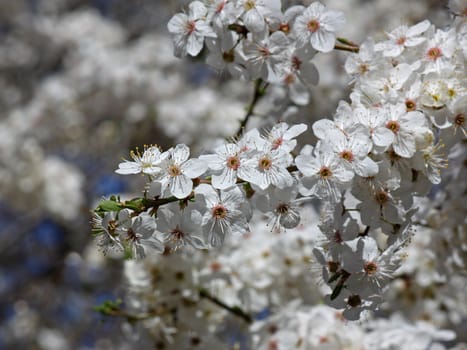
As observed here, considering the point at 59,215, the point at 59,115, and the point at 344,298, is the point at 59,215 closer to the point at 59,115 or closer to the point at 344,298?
the point at 59,115

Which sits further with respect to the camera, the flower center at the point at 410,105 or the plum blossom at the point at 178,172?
the flower center at the point at 410,105

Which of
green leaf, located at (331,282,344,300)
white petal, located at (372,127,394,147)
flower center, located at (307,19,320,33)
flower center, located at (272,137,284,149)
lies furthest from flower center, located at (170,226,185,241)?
flower center, located at (307,19,320,33)

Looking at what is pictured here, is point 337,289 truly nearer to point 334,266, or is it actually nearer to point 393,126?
point 334,266

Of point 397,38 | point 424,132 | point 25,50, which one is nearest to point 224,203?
point 424,132

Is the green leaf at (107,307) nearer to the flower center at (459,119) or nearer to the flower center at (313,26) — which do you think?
the flower center at (313,26)

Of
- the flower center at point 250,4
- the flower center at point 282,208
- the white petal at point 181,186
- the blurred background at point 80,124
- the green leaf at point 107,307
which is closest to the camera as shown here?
the white petal at point 181,186

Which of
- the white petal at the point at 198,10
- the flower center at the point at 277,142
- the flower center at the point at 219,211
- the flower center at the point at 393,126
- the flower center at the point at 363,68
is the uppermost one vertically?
the white petal at the point at 198,10

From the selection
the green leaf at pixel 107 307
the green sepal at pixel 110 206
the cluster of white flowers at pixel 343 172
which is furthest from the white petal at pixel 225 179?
the green leaf at pixel 107 307
